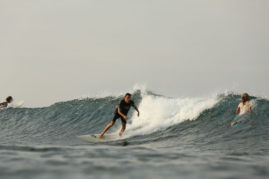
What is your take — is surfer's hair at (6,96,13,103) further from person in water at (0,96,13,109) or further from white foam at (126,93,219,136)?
white foam at (126,93,219,136)

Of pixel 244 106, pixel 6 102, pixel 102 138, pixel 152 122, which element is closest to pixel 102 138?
pixel 102 138

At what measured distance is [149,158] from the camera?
186 inches

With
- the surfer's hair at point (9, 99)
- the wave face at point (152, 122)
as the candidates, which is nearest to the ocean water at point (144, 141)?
the wave face at point (152, 122)

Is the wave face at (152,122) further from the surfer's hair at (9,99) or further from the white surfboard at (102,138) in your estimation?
the surfer's hair at (9,99)

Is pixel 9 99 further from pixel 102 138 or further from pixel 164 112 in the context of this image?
pixel 102 138

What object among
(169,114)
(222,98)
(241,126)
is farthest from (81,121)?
(241,126)

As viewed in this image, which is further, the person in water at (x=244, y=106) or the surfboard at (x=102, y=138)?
A: the person in water at (x=244, y=106)

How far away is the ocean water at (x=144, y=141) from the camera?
3773mm

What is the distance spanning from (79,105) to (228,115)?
11.0 metres

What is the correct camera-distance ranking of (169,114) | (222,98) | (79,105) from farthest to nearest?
(79,105) < (222,98) < (169,114)

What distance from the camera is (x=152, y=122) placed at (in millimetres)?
12523

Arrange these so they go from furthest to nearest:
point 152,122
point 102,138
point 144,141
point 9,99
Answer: point 9,99, point 152,122, point 102,138, point 144,141

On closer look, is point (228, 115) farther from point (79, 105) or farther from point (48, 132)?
point (79, 105)

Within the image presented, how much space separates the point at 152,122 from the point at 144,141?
3.42 metres
